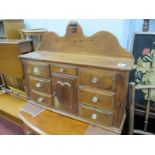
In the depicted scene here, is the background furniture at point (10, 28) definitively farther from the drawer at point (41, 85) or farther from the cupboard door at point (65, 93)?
the cupboard door at point (65, 93)

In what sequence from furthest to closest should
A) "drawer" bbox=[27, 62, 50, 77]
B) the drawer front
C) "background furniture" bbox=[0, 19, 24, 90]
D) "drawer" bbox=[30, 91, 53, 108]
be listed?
"background furniture" bbox=[0, 19, 24, 90] < "drawer" bbox=[30, 91, 53, 108] < "drawer" bbox=[27, 62, 50, 77] < the drawer front

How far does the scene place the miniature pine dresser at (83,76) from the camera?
0.95 meters

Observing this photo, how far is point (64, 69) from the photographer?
3.54 feet

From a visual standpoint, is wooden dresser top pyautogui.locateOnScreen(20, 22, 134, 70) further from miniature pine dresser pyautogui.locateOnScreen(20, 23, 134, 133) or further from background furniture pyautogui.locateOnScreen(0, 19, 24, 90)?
background furniture pyautogui.locateOnScreen(0, 19, 24, 90)

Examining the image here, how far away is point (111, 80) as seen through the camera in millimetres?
930

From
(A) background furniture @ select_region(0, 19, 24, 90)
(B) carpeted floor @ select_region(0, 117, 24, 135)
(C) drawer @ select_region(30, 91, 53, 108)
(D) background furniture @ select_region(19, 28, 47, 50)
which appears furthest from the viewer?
(A) background furniture @ select_region(0, 19, 24, 90)

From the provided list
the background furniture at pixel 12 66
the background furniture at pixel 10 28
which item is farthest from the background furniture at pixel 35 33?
the background furniture at pixel 12 66

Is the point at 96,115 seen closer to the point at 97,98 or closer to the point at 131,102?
the point at 97,98

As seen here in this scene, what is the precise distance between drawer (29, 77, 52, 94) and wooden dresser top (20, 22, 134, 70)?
19 centimetres

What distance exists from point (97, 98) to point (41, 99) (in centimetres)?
55

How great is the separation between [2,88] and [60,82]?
4.06ft

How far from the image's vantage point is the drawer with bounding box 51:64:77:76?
1046mm

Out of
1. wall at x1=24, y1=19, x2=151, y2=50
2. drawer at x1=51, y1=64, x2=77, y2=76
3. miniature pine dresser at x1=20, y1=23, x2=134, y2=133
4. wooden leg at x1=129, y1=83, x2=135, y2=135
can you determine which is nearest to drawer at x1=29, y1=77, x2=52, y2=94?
miniature pine dresser at x1=20, y1=23, x2=134, y2=133
